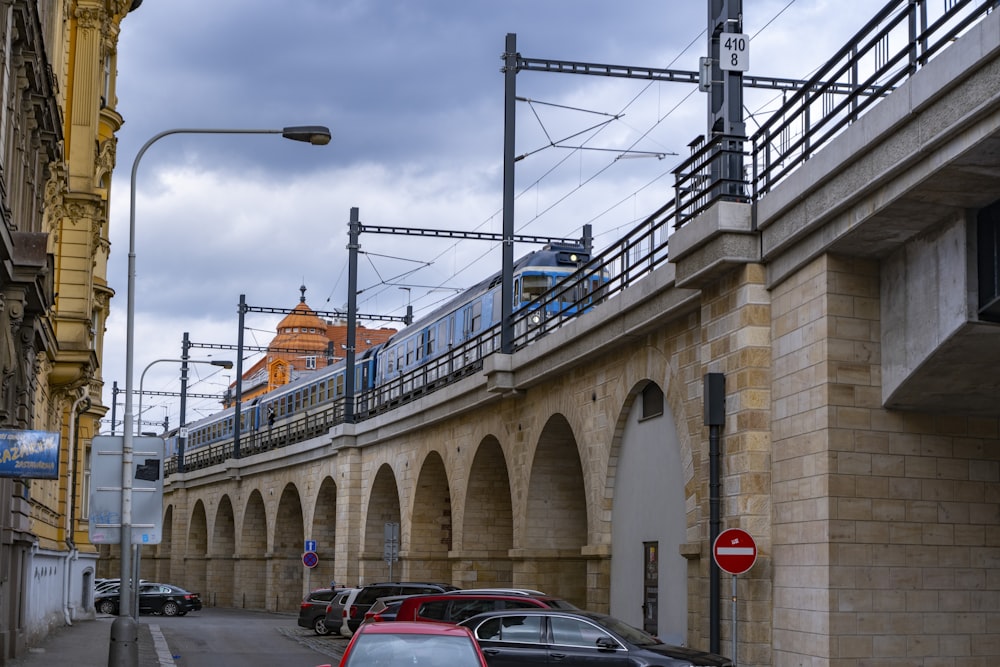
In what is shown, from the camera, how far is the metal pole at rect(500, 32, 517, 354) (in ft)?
96.2

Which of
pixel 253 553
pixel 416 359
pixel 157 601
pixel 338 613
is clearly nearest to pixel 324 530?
pixel 157 601

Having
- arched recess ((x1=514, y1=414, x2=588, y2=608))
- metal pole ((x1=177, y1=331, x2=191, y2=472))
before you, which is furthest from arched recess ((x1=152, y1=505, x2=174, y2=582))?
arched recess ((x1=514, y1=414, x2=588, y2=608))

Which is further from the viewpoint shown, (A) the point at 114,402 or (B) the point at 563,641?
(A) the point at 114,402

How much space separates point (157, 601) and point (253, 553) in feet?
44.1

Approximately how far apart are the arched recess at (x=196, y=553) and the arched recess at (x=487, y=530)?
45.8 m

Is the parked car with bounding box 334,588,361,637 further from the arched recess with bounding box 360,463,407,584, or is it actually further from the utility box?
the utility box

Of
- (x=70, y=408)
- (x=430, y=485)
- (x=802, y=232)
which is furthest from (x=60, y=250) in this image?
(x=802, y=232)

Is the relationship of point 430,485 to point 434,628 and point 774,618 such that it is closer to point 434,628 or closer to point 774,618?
point 774,618

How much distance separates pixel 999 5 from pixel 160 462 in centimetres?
1189

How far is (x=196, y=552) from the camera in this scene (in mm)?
81000

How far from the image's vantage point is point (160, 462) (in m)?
18.9

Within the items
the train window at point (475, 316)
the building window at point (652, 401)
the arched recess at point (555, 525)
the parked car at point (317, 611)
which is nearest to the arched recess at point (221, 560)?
the parked car at point (317, 611)

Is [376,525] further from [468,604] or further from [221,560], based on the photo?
[221,560]

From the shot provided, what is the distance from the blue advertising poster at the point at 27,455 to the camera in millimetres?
14555
